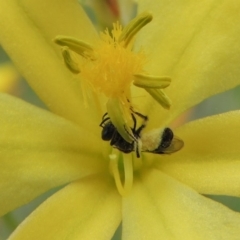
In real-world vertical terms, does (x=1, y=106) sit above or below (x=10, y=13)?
below

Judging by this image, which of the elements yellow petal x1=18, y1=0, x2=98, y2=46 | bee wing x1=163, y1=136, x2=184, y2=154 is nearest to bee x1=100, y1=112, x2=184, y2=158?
bee wing x1=163, y1=136, x2=184, y2=154

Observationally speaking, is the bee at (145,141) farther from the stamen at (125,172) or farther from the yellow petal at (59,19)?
the yellow petal at (59,19)

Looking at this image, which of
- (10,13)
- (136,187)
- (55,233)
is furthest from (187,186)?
(10,13)

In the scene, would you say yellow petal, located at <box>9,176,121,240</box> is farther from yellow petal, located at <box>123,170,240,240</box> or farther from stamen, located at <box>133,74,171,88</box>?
stamen, located at <box>133,74,171,88</box>

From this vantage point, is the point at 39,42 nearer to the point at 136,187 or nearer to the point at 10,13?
the point at 10,13

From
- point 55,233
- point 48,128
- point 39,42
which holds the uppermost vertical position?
point 39,42

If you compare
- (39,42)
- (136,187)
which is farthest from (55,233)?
(39,42)
